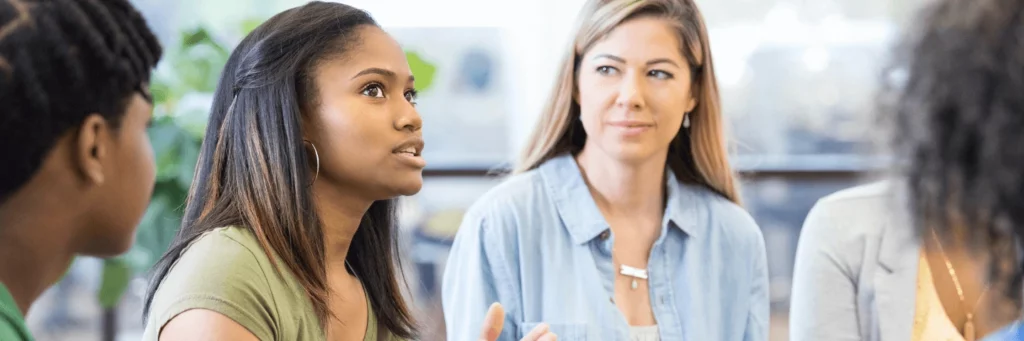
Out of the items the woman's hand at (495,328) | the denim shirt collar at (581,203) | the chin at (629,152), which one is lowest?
the woman's hand at (495,328)

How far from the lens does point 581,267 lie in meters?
1.87

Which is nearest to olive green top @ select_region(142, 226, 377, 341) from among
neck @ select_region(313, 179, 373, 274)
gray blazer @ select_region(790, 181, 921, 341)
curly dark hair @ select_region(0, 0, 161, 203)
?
neck @ select_region(313, 179, 373, 274)

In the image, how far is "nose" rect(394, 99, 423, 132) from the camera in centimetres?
148

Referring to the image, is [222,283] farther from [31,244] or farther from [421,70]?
[421,70]

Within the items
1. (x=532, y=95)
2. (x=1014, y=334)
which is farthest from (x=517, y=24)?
(x=1014, y=334)

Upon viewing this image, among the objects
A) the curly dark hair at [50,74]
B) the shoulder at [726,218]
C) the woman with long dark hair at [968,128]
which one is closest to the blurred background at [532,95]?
the shoulder at [726,218]

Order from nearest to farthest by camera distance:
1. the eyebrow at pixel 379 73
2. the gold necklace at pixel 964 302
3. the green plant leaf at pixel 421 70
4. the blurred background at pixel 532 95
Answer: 1. the eyebrow at pixel 379 73
2. the gold necklace at pixel 964 302
3. the green plant leaf at pixel 421 70
4. the blurred background at pixel 532 95

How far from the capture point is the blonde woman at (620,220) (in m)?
1.84

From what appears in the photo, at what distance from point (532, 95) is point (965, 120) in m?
2.93

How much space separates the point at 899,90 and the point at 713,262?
3.83ft

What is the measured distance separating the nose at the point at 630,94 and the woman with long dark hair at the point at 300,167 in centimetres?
43

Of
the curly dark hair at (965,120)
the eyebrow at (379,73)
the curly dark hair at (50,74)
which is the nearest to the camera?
the curly dark hair at (965,120)

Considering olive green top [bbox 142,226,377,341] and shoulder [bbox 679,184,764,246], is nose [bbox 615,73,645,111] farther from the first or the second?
olive green top [bbox 142,226,377,341]

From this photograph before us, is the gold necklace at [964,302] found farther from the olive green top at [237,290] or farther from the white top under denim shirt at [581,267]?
the olive green top at [237,290]
